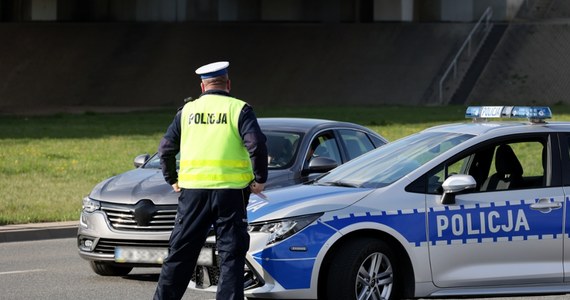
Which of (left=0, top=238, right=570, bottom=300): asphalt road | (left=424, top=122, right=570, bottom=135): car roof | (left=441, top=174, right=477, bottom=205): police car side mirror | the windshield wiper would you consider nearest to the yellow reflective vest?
the windshield wiper

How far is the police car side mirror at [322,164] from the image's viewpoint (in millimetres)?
12312

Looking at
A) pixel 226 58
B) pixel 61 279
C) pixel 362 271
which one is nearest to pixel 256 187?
pixel 362 271

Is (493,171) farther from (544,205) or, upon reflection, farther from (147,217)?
(147,217)

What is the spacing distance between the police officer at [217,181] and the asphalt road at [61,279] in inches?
88.8

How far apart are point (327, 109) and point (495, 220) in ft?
110

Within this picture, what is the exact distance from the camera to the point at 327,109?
140 ft

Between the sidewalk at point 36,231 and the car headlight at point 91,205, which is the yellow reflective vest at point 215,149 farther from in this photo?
the sidewalk at point 36,231

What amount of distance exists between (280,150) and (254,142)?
15.0ft

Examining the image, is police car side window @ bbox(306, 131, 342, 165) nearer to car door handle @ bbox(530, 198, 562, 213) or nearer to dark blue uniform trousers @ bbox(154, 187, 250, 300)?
car door handle @ bbox(530, 198, 562, 213)

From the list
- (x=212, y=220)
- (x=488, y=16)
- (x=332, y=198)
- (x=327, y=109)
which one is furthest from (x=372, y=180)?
(x=488, y=16)

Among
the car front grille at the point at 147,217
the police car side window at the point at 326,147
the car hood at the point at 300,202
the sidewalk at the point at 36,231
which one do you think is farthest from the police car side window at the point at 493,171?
the sidewalk at the point at 36,231

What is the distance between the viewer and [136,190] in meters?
11.6

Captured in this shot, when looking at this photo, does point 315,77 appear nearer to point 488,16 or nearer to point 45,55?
point 488,16

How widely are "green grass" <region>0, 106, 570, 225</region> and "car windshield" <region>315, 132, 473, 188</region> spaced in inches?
277
